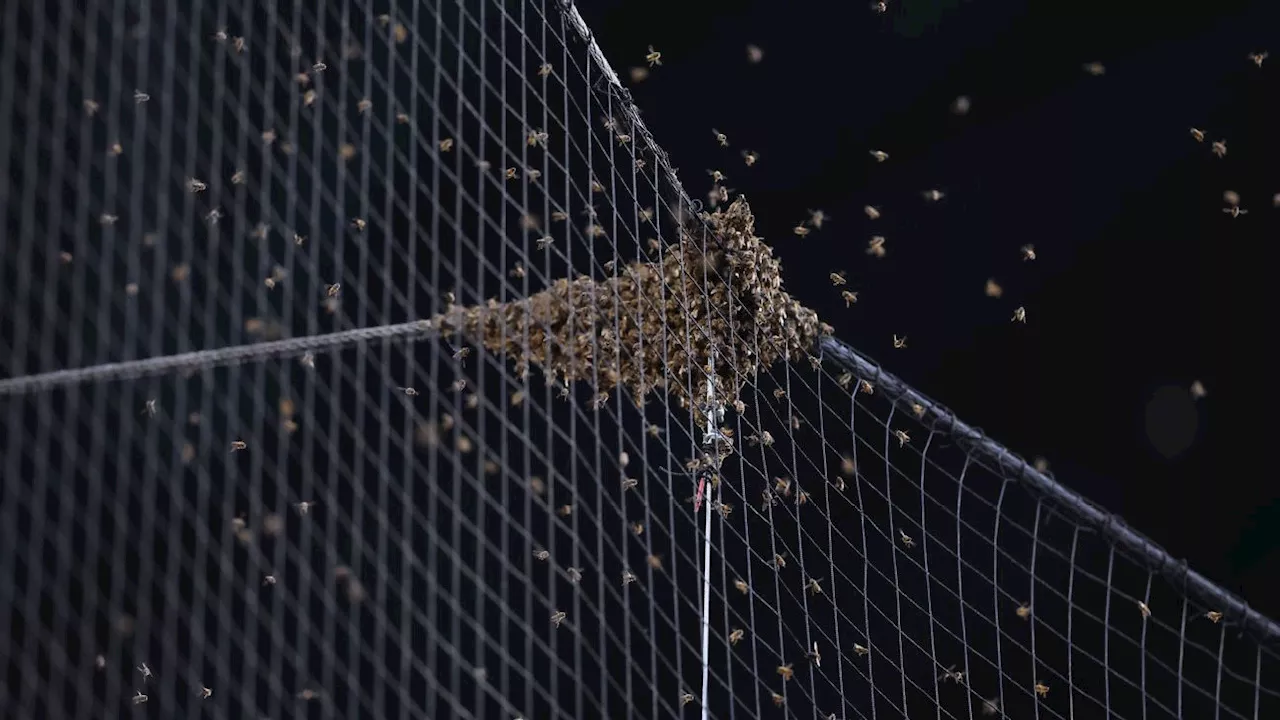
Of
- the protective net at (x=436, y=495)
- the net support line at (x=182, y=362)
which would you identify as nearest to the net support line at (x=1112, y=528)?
the protective net at (x=436, y=495)

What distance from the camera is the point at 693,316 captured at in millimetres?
2289

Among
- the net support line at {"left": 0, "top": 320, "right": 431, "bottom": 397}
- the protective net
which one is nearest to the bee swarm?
the net support line at {"left": 0, "top": 320, "right": 431, "bottom": 397}

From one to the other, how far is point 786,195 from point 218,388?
4.83 ft

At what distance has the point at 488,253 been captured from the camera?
3168mm

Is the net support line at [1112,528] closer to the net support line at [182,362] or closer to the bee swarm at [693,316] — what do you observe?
the bee swarm at [693,316]

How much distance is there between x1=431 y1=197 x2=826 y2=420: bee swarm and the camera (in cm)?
227

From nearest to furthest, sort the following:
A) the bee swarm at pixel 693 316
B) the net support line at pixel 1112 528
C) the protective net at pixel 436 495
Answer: the net support line at pixel 1112 528, the bee swarm at pixel 693 316, the protective net at pixel 436 495

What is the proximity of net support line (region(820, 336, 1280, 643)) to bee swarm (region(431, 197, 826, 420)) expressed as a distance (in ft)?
0.97

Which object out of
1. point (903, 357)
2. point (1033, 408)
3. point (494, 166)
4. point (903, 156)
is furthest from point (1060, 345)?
point (494, 166)

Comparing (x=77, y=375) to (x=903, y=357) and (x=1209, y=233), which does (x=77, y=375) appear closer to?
(x=903, y=357)

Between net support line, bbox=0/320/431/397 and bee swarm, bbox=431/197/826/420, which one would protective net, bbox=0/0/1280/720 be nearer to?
bee swarm, bbox=431/197/826/420

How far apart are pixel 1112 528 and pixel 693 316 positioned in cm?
78

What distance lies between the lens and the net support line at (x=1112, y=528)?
1945 millimetres

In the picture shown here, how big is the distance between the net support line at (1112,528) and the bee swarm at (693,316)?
296 millimetres
